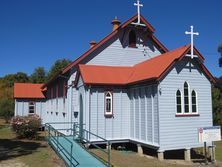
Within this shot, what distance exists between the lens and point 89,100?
17578mm

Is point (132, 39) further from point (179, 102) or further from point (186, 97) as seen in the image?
point (179, 102)

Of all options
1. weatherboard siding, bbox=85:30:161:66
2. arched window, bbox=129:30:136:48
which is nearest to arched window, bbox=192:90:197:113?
weatherboard siding, bbox=85:30:161:66

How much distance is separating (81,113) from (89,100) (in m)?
1.90

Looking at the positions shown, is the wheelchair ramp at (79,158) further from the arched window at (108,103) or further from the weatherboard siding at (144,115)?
the weatherboard siding at (144,115)

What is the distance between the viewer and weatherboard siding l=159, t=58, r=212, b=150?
15.1 meters

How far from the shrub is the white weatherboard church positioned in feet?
8.10

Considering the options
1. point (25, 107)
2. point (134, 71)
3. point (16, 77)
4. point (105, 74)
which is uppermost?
point (16, 77)

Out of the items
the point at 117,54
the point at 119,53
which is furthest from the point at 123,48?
the point at 117,54

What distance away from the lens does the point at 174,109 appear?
15.4 metres

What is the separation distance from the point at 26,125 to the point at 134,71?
874 cm

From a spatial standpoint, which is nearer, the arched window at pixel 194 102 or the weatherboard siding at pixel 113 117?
the arched window at pixel 194 102

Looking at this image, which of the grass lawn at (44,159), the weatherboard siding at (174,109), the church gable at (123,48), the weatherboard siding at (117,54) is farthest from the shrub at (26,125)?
the weatherboard siding at (174,109)

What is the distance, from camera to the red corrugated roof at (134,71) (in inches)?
612

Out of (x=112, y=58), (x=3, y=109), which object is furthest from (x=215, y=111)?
(x=3, y=109)
